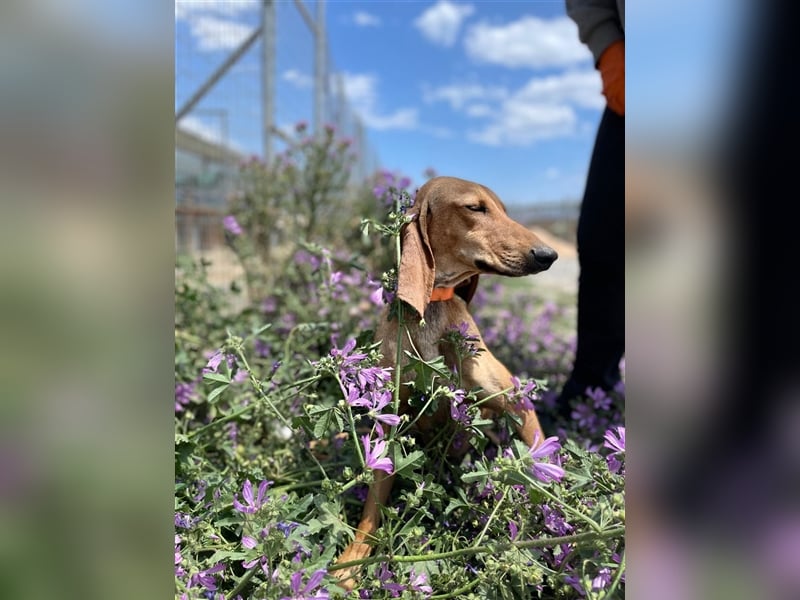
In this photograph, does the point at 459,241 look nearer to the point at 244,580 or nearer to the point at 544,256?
the point at 544,256

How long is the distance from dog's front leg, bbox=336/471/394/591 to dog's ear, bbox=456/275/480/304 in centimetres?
62

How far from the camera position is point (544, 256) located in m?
1.39

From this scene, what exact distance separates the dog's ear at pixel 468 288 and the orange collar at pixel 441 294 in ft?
0.52

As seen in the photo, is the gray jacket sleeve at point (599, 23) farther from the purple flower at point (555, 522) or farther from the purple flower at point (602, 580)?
the purple flower at point (602, 580)

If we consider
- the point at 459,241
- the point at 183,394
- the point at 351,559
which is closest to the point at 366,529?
the point at 351,559

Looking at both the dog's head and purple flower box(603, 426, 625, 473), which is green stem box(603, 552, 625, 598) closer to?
purple flower box(603, 426, 625, 473)

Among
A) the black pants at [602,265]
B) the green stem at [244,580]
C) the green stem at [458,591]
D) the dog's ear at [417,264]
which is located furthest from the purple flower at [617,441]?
the black pants at [602,265]

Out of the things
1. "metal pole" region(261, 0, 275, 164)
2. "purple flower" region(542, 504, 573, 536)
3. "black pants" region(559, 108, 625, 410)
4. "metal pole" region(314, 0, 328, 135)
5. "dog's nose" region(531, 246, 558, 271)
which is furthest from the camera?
"metal pole" region(314, 0, 328, 135)

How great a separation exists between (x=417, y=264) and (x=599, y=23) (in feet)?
3.93

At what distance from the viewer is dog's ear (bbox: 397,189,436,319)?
1.34 metres

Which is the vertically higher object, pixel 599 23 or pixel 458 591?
pixel 599 23

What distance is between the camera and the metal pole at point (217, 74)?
4.61 meters

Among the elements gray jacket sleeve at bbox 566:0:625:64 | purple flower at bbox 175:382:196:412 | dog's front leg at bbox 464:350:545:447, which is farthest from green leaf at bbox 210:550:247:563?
gray jacket sleeve at bbox 566:0:625:64
